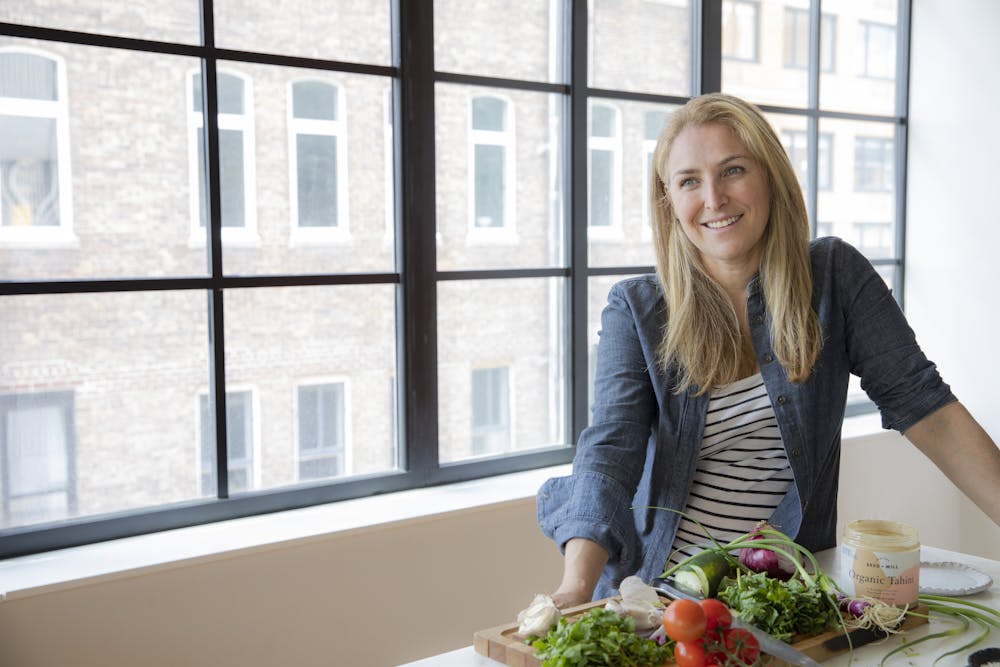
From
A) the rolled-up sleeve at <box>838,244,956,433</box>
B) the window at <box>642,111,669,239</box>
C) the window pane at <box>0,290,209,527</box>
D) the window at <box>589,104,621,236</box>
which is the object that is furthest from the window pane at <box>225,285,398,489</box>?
the rolled-up sleeve at <box>838,244,956,433</box>

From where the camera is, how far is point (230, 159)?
8.39 ft

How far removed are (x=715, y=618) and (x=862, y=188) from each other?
3.50 metres

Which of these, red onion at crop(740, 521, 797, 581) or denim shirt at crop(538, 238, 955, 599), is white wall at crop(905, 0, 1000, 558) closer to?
denim shirt at crop(538, 238, 955, 599)

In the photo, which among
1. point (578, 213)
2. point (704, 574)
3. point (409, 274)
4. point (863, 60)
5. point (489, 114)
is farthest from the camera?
point (863, 60)

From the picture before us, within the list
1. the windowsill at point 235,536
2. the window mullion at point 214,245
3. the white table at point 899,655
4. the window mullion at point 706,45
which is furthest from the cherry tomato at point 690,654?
the window mullion at point 706,45

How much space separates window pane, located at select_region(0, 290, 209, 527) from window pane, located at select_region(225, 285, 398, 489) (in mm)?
135

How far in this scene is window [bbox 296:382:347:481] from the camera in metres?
2.73

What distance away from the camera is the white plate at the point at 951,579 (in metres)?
1.45

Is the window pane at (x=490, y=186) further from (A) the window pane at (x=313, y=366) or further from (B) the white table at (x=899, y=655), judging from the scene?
(B) the white table at (x=899, y=655)

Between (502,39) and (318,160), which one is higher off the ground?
(502,39)

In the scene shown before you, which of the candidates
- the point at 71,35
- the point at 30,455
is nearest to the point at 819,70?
the point at 71,35

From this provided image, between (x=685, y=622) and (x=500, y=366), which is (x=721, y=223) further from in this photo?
(x=500, y=366)

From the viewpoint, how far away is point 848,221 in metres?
4.16

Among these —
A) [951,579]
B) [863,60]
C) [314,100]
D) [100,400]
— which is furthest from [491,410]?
[863,60]
